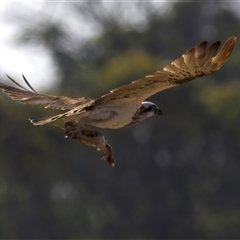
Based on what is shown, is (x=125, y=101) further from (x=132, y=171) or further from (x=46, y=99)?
(x=132, y=171)

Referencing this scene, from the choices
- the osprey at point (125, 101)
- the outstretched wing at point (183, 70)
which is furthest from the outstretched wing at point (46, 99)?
the outstretched wing at point (183, 70)

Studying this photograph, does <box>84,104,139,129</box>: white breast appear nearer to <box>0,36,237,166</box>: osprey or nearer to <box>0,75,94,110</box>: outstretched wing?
<box>0,36,237,166</box>: osprey

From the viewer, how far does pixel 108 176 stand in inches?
1284

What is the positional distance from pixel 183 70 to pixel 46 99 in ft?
4.78

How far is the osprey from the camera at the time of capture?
30.6 ft

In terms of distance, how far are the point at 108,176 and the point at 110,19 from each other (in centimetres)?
757

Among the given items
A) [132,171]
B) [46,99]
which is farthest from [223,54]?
[132,171]

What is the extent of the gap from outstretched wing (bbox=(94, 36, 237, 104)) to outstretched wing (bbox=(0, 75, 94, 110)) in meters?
0.57

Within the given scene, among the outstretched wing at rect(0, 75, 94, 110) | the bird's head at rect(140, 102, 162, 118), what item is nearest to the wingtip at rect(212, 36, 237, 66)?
the bird's head at rect(140, 102, 162, 118)

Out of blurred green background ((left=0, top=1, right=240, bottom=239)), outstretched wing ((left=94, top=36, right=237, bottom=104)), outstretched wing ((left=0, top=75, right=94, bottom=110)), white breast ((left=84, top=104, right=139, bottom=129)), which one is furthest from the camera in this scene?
blurred green background ((left=0, top=1, right=240, bottom=239))

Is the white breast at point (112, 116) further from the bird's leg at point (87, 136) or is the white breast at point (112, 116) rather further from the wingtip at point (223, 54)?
the wingtip at point (223, 54)

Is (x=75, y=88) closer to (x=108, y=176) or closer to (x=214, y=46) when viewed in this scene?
(x=108, y=176)

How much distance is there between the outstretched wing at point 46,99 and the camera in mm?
10172

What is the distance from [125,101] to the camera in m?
9.89
